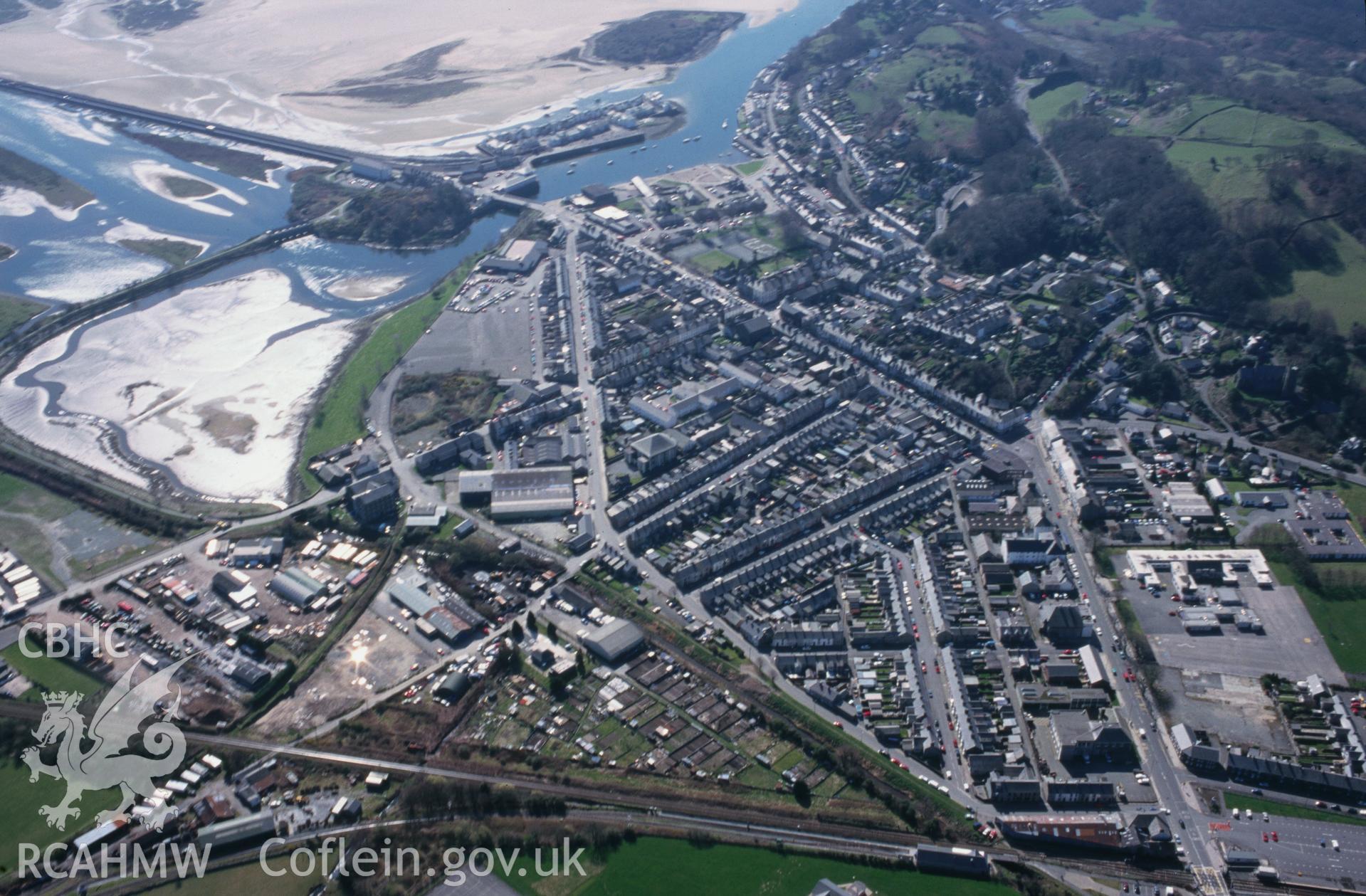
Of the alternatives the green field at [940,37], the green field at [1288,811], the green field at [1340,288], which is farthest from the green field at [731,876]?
the green field at [940,37]

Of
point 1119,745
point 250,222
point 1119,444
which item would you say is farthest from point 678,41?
point 1119,745

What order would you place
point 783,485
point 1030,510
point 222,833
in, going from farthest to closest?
1. point 783,485
2. point 1030,510
3. point 222,833

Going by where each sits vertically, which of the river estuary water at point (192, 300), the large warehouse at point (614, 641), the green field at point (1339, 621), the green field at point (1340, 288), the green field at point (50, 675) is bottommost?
the river estuary water at point (192, 300)

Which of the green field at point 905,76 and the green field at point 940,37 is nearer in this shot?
the green field at point 905,76

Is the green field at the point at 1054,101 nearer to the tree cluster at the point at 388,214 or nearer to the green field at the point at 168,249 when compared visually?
the tree cluster at the point at 388,214

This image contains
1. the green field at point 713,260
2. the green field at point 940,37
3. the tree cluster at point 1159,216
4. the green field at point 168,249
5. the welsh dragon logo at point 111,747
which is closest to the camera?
the welsh dragon logo at point 111,747

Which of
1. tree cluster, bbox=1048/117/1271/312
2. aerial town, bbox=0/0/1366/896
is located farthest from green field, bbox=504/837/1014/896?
tree cluster, bbox=1048/117/1271/312

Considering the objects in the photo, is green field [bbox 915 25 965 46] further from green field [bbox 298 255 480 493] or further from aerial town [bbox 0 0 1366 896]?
green field [bbox 298 255 480 493]

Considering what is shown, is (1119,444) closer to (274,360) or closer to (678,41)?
(274,360)

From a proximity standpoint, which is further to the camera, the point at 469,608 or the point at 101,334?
the point at 101,334
